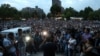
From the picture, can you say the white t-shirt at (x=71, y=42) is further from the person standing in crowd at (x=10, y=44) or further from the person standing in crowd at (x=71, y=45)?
the person standing in crowd at (x=10, y=44)

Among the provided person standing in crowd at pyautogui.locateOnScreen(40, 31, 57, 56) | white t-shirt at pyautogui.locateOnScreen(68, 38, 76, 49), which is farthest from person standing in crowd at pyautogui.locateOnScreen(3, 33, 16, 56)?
white t-shirt at pyautogui.locateOnScreen(68, 38, 76, 49)

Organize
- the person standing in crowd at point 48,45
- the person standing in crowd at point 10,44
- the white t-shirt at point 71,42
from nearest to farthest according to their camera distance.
Answer: the person standing in crowd at point 48,45, the person standing in crowd at point 10,44, the white t-shirt at point 71,42

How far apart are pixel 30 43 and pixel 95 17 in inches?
5366

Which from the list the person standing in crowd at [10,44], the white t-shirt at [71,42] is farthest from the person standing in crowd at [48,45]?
the white t-shirt at [71,42]

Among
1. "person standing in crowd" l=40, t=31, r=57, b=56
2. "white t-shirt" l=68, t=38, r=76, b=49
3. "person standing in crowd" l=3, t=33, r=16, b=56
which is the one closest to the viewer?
"person standing in crowd" l=40, t=31, r=57, b=56

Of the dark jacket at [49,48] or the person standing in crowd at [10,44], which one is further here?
the person standing in crowd at [10,44]

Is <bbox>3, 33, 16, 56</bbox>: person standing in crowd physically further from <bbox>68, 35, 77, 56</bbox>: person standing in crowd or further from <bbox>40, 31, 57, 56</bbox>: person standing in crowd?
<bbox>68, 35, 77, 56</bbox>: person standing in crowd

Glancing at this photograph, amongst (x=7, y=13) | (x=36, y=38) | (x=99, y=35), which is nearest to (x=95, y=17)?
(x=7, y=13)

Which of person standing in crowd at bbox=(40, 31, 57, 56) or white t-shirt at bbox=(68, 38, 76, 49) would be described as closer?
person standing in crowd at bbox=(40, 31, 57, 56)

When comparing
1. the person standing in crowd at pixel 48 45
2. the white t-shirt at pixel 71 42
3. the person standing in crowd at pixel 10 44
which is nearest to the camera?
the person standing in crowd at pixel 48 45

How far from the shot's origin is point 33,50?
69.2ft

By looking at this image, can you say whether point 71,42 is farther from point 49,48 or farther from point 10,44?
point 49,48

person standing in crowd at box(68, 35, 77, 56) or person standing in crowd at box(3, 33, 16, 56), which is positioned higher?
person standing in crowd at box(3, 33, 16, 56)

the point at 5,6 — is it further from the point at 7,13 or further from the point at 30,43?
the point at 30,43
